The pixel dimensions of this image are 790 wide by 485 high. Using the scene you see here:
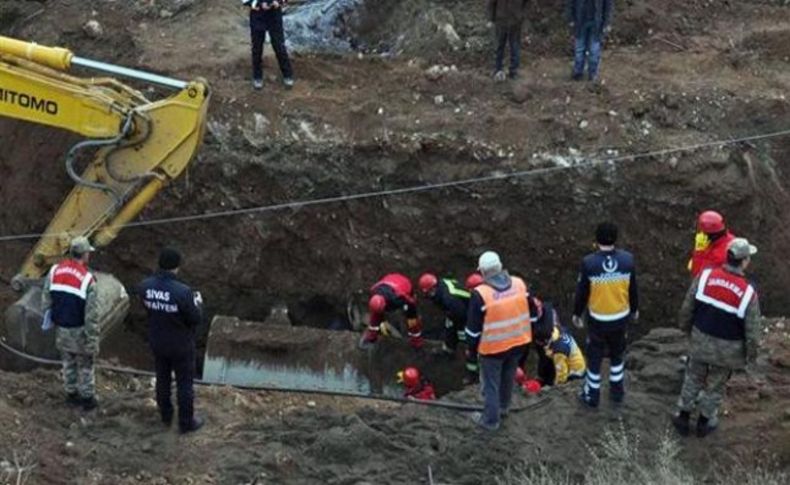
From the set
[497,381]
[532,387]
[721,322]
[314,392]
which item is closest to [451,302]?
[532,387]

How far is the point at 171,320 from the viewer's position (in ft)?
32.7

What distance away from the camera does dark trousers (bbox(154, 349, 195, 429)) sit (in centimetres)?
1018

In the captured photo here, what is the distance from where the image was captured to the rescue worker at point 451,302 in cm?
1277

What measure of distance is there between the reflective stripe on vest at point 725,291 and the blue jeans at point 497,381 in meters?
1.57

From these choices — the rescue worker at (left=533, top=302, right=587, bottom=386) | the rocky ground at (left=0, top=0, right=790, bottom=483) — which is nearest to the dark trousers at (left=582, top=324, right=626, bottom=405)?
the rescue worker at (left=533, top=302, right=587, bottom=386)

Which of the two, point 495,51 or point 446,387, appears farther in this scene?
point 495,51

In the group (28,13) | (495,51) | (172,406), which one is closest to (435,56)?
(495,51)

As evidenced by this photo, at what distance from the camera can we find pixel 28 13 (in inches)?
665

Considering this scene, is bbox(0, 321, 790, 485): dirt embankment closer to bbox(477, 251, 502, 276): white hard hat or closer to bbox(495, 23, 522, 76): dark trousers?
bbox(477, 251, 502, 276): white hard hat

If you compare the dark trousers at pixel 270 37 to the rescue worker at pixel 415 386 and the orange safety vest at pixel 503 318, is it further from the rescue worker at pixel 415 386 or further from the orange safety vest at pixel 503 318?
the orange safety vest at pixel 503 318

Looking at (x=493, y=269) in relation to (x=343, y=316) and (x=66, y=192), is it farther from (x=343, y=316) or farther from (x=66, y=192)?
(x=66, y=192)

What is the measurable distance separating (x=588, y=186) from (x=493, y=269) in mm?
4684

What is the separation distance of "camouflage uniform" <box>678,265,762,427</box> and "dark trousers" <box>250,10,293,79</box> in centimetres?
625

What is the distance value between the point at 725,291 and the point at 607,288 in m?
0.94
